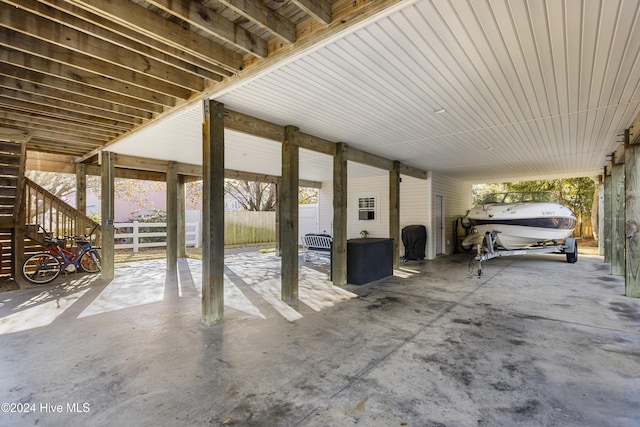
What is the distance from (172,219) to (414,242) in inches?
271

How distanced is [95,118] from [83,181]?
3680 mm

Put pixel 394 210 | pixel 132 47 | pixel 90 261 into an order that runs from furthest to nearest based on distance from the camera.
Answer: pixel 394 210, pixel 90 261, pixel 132 47

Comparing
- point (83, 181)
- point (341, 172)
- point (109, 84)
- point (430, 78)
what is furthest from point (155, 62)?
point (83, 181)

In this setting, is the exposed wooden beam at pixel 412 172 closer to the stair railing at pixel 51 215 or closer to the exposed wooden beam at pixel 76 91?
the exposed wooden beam at pixel 76 91

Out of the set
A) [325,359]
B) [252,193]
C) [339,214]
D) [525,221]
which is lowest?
[325,359]

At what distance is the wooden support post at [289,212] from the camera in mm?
4730

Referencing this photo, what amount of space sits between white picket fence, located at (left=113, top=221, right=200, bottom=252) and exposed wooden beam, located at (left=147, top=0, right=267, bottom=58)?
9926 millimetres

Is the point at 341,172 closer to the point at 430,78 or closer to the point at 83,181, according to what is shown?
the point at 430,78

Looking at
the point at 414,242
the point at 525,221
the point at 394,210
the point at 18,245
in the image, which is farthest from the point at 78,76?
the point at 525,221

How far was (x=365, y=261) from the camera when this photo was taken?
6035 mm

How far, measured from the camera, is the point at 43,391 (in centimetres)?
233

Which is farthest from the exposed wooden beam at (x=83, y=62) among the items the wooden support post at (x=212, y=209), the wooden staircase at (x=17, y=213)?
the wooden staircase at (x=17, y=213)

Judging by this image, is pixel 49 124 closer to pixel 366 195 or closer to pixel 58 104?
pixel 58 104

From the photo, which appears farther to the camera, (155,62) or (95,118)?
(95,118)
